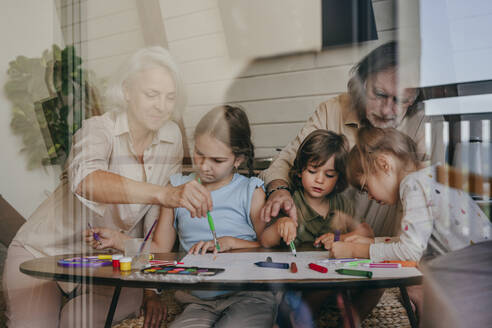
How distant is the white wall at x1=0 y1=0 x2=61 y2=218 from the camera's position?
3.36ft

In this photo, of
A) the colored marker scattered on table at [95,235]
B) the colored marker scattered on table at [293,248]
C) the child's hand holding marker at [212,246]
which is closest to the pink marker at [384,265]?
the colored marker scattered on table at [293,248]

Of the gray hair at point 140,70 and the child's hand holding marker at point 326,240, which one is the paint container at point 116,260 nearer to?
the gray hair at point 140,70

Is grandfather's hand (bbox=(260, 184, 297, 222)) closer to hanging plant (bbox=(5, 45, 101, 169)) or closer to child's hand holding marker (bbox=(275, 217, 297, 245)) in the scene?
child's hand holding marker (bbox=(275, 217, 297, 245))

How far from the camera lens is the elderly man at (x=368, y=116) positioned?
0.85 m

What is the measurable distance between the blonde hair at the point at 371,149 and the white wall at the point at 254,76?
0.45 ft

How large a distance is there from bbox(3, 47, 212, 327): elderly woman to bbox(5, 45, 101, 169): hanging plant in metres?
0.05

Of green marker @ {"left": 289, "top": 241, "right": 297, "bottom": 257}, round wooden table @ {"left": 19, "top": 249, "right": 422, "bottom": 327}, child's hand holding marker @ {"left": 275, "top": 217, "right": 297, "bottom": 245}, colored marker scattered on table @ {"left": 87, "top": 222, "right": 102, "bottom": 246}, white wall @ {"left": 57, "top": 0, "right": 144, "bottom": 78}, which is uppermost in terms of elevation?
white wall @ {"left": 57, "top": 0, "right": 144, "bottom": 78}

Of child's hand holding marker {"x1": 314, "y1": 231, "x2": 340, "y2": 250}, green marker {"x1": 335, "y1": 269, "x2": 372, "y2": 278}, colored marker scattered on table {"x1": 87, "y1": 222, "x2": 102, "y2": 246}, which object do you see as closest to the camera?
green marker {"x1": 335, "y1": 269, "x2": 372, "y2": 278}

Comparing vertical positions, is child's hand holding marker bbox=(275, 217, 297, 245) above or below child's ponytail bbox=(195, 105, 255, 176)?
below

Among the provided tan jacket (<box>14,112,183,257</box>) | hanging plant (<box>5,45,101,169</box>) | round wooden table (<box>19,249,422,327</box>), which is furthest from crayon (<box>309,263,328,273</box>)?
hanging plant (<box>5,45,101,169</box>)

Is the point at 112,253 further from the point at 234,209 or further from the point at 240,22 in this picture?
the point at 240,22

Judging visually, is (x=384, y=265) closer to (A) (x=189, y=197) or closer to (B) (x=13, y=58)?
(A) (x=189, y=197)

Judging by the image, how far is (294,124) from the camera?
93 cm

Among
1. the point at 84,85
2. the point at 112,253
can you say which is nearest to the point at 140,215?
the point at 112,253
